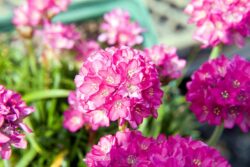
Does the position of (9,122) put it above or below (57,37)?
below

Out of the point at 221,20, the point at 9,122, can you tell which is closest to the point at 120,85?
Answer: the point at 9,122

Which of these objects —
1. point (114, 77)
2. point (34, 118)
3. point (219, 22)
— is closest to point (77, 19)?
point (34, 118)

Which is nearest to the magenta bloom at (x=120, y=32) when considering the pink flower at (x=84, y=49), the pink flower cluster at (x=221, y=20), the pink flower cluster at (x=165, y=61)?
the pink flower at (x=84, y=49)

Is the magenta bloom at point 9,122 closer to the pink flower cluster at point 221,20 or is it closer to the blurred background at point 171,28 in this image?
the pink flower cluster at point 221,20

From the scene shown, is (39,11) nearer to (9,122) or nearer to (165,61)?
(165,61)

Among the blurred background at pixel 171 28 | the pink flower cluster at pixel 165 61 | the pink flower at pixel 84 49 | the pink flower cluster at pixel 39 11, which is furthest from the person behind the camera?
the blurred background at pixel 171 28

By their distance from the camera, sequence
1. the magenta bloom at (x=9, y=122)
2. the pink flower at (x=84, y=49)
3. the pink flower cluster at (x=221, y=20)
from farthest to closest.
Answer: the pink flower at (x=84, y=49) < the pink flower cluster at (x=221, y=20) < the magenta bloom at (x=9, y=122)

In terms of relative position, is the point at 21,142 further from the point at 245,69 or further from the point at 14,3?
the point at 14,3
